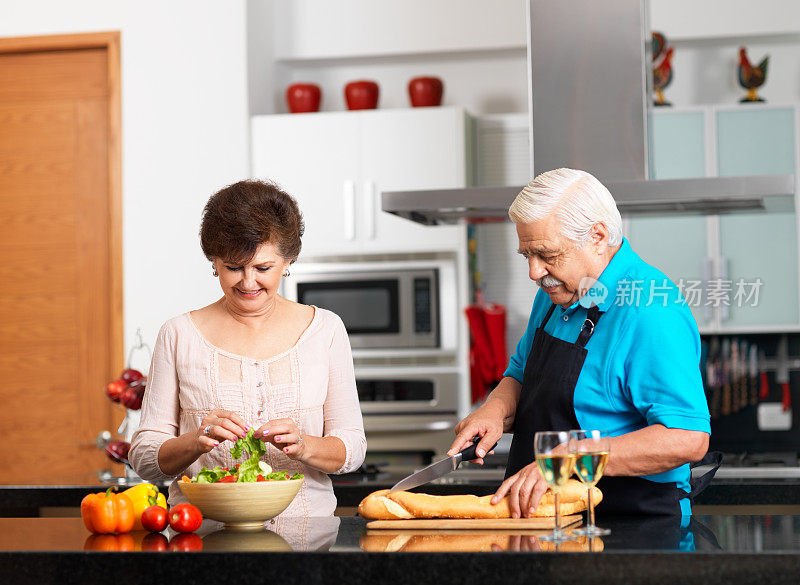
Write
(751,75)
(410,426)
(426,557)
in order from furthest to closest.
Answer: (751,75) < (410,426) < (426,557)

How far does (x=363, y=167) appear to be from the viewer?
4441mm

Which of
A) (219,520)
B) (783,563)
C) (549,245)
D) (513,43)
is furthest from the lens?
(513,43)

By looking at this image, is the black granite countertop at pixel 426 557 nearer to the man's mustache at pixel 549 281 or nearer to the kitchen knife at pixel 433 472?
the kitchen knife at pixel 433 472

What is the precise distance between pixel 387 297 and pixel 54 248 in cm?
157

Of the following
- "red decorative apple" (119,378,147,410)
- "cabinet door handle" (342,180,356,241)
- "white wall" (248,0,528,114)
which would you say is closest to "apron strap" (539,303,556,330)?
"red decorative apple" (119,378,147,410)

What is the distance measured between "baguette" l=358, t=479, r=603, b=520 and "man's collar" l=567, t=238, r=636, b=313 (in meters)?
0.34

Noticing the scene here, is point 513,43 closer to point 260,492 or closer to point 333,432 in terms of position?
point 333,432

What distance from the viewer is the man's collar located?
74.6 inches

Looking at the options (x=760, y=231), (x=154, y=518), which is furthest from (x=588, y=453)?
(x=760, y=231)

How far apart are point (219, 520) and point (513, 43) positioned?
137 inches

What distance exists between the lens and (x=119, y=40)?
Answer: 4566 millimetres

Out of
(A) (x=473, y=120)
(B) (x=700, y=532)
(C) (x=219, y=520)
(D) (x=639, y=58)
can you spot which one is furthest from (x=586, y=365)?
(A) (x=473, y=120)

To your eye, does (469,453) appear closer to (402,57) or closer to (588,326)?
(588,326)

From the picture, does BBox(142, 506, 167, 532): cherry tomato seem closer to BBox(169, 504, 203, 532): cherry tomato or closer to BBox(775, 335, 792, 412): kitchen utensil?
BBox(169, 504, 203, 532): cherry tomato
